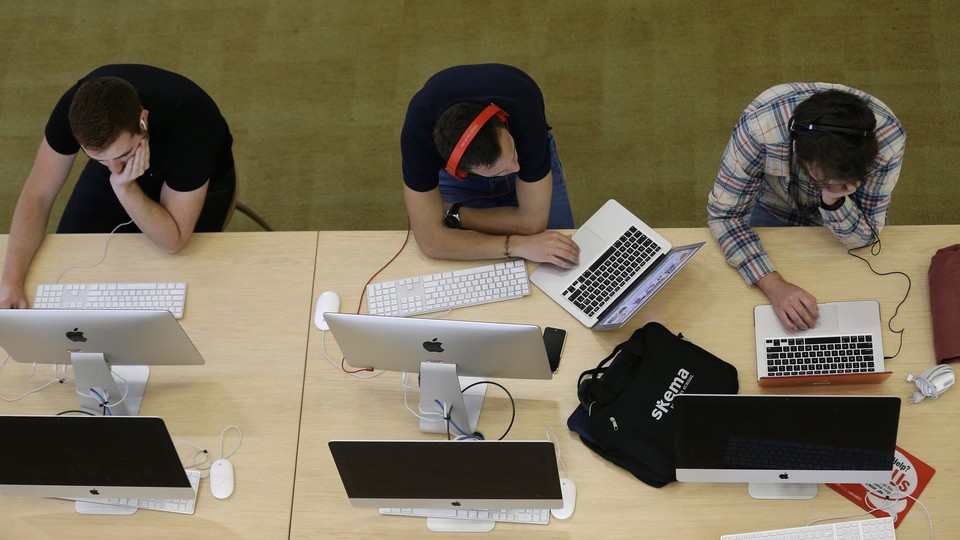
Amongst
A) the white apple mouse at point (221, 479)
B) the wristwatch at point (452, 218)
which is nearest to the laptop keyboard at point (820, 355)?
the wristwatch at point (452, 218)

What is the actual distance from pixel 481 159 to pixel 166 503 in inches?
44.7

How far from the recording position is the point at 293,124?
3777 mm

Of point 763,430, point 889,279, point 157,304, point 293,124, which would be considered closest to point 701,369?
point 763,430

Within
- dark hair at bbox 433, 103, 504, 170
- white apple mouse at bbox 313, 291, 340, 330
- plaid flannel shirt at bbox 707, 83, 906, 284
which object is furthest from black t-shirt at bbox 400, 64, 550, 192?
plaid flannel shirt at bbox 707, 83, 906, 284

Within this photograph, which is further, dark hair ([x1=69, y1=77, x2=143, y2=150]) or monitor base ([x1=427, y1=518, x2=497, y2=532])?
dark hair ([x1=69, y1=77, x2=143, y2=150])

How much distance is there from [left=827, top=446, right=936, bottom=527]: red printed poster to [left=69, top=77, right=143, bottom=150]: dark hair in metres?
1.96

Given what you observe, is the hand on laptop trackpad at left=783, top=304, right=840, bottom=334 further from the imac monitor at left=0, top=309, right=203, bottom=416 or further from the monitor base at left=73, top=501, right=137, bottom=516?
the monitor base at left=73, top=501, right=137, bottom=516

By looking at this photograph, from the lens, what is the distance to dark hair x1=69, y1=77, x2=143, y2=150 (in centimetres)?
226

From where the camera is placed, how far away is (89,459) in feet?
6.72

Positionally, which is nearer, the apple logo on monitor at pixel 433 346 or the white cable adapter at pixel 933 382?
the apple logo on monitor at pixel 433 346

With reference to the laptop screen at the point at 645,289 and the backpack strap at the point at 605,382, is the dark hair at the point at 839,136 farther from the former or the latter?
the backpack strap at the point at 605,382

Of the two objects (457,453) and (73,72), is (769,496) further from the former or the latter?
(73,72)

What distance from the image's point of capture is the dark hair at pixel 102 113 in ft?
7.42

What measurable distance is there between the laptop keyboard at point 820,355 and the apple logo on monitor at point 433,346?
833mm
